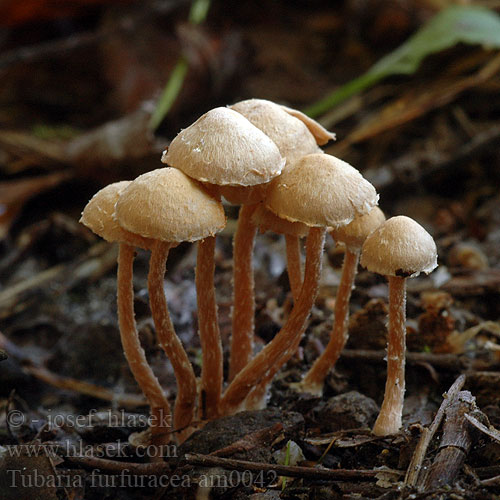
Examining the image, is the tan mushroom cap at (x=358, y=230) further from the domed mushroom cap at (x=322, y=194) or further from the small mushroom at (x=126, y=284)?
the small mushroom at (x=126, y=284)

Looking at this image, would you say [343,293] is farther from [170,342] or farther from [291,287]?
[170,342]

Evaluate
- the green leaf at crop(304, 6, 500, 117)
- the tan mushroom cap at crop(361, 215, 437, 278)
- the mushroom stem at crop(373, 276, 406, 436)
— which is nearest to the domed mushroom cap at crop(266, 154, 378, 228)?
the tan mushroom cap at crop(361, 215, 437, 278)

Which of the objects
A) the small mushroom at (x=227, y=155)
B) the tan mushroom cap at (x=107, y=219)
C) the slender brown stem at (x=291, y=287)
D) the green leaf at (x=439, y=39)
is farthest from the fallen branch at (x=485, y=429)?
the green leaf at (x=439, y=39)

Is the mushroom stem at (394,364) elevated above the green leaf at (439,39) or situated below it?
below

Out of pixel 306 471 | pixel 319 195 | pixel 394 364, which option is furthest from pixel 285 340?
pixel 319 195

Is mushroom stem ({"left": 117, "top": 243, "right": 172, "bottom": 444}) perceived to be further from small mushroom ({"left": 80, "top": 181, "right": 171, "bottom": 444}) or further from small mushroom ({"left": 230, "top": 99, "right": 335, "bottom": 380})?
small mushroom ({"left": 230, "top": 99, "right": 335, "bottom": 380})

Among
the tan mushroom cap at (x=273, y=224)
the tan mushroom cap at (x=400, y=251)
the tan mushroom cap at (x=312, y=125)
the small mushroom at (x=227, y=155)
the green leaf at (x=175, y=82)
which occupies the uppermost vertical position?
the green leaf at (x=175, y=82)
